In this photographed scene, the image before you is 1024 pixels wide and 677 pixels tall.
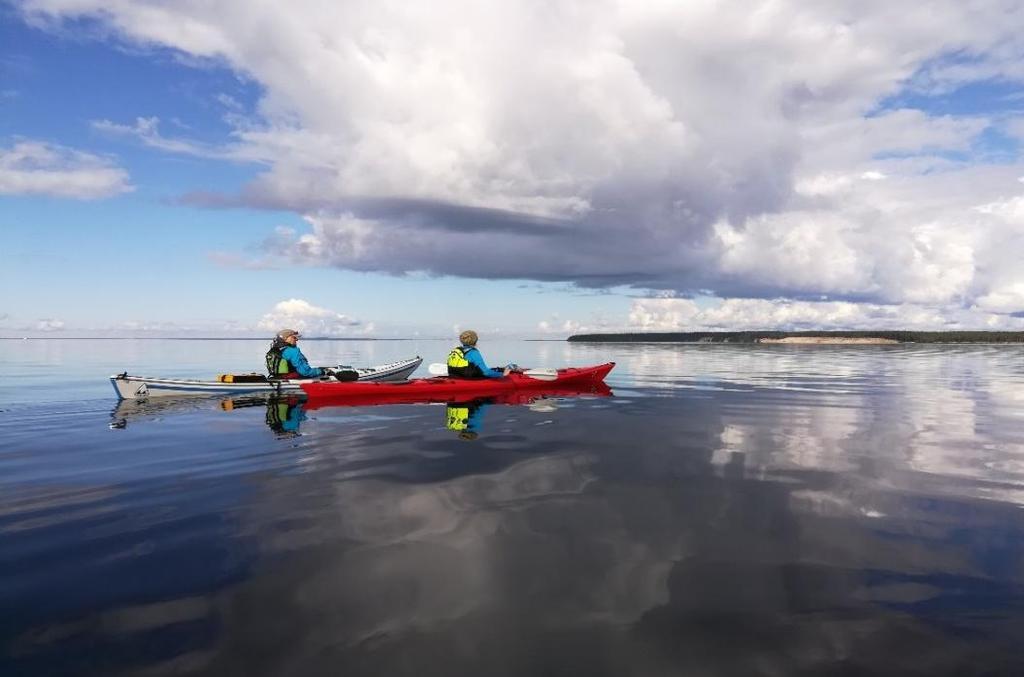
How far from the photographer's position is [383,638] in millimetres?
4789

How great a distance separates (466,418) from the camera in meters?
17.3

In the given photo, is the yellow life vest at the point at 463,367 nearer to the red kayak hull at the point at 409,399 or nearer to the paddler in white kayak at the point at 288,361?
the red kayak hull at the point at 409,399

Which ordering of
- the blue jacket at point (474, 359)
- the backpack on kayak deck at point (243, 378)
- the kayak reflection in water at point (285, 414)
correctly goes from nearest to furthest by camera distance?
the kayak reflection in water at point (285, 414) < the blue jacket at point (474, 359) < the backpack on kayak deck at point (243, 378)

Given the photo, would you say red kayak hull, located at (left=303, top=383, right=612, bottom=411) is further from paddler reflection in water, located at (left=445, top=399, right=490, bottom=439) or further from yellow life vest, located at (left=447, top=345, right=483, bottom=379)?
yellow life vest, located at (left=447, top=345, right=483, bottom=379)

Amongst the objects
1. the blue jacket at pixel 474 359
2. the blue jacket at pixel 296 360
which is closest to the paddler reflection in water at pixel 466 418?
the blue jacket at pixel 474 359

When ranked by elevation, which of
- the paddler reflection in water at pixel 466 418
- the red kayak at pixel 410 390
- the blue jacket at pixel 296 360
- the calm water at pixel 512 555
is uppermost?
the blue jacket at pixel 296 360

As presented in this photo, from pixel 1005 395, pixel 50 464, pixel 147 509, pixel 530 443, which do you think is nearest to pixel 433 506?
pixel 147 509

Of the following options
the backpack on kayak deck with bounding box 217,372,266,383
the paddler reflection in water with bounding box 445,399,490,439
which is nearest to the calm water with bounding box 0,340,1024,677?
the paddler reflection in water with bounding box 445,399,490,439

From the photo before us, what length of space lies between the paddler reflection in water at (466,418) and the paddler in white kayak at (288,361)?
19.9 ft

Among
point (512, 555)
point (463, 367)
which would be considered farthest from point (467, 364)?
point (512, 555)

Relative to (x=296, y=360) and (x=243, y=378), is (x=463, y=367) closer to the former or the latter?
(x=296, y=360)

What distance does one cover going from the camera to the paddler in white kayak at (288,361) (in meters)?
22.8

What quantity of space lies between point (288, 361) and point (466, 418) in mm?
9720

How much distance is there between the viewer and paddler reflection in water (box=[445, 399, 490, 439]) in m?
15.0
